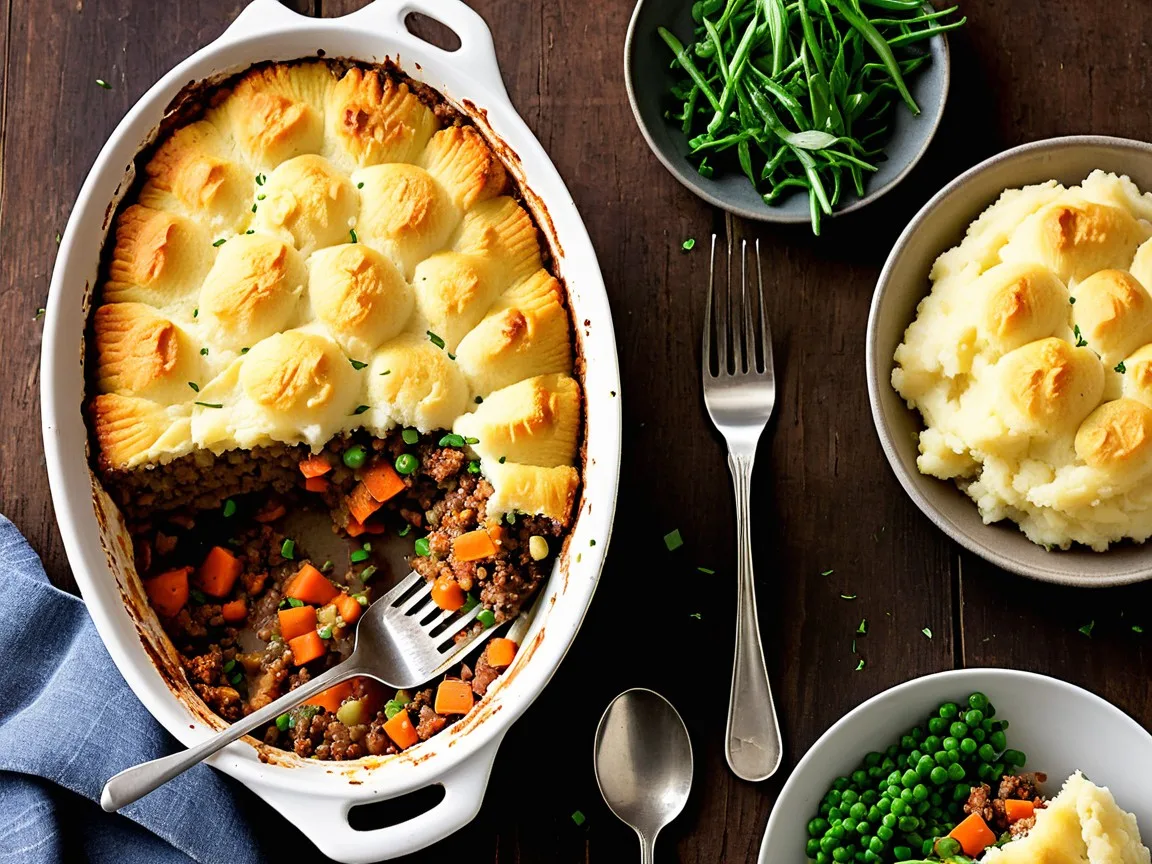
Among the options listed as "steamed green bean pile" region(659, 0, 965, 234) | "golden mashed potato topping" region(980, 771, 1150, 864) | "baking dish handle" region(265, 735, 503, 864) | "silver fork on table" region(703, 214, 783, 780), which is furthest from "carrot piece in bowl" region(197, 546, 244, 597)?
"golden mashed potato topping" region(980, 771, 1150, 864)

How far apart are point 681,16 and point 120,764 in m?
3.06

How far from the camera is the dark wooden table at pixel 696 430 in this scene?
3689 mm

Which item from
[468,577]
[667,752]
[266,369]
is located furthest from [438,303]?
[667,752]

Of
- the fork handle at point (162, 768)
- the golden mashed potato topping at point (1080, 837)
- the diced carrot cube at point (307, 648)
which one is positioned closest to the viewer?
the fork handle at point (162, 768)

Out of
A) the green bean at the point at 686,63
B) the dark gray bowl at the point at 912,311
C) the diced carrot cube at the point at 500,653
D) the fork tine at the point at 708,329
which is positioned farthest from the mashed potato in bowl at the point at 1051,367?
the diced carrot cube at the point at 500,653

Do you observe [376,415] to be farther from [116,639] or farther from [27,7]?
[27,7]

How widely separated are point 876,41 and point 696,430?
1.40 metres

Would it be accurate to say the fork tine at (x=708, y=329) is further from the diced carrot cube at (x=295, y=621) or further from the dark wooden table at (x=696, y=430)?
the diced carrot cube at (x=295, y=621)

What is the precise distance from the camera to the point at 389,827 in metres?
3.17

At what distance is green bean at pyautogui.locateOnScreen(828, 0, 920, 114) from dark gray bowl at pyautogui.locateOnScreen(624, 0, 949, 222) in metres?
0.08

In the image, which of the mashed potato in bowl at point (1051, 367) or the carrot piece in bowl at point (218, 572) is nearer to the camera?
the mashed potato in bowl at point (1051, 367)

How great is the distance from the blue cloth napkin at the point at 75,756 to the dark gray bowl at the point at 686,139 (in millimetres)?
2454

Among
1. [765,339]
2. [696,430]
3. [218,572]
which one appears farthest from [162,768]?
[765,339]

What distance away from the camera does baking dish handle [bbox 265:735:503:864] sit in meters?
3.12
